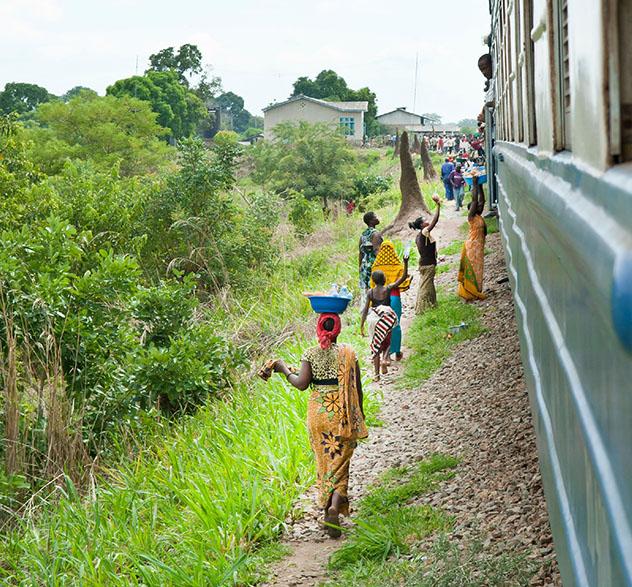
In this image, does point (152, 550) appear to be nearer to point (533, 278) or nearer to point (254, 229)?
point (533, 278)

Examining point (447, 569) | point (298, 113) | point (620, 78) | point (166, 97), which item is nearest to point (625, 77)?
point (620, 78)

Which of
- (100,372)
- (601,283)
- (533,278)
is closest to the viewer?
(601,283)

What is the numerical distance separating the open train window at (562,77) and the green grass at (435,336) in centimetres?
682

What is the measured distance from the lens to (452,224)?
23.4 metres

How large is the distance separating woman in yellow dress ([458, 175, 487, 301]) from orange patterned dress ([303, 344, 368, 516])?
645 centimetres

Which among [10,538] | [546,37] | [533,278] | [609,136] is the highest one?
[546,37]

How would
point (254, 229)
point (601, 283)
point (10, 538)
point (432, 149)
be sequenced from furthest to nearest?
point (432, 149), point (254, 229), point (10, 538), point (601, 283)

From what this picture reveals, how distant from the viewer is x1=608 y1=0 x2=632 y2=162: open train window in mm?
1704

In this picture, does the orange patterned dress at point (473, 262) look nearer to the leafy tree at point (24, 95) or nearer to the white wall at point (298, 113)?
the white wall at point (298, 113)

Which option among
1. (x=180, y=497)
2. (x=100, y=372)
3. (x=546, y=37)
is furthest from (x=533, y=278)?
(x=100, y=372)

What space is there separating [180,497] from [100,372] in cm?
389

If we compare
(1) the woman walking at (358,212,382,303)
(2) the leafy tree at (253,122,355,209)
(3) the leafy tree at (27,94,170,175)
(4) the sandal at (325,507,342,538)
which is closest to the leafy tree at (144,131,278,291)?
(1) the woman walking at (358,212,382,303)

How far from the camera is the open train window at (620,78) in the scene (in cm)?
170

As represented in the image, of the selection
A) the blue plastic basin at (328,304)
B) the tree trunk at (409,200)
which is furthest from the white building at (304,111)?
the blue plastic basin at (328,304)
